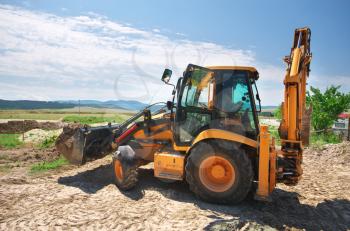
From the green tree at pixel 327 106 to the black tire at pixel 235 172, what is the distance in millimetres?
18981

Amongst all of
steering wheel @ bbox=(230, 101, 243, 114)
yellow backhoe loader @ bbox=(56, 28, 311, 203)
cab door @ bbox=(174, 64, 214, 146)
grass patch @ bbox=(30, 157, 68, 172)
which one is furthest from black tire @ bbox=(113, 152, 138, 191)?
grass patch @ bbox=(30, 157, 68, 172)

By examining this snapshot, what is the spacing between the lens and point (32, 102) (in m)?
190

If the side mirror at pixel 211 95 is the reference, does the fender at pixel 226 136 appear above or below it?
below

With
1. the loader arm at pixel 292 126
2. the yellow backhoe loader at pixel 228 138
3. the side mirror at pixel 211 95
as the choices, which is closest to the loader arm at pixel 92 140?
the yellow backhoe loader at pixel 228 138

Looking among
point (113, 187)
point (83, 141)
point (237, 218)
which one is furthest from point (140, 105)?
point (237, 218)

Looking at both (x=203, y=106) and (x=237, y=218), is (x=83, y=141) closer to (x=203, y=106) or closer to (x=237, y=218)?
(x=203, y=106)

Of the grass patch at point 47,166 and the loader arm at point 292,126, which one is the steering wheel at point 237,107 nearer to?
the loader arm at point 292,126

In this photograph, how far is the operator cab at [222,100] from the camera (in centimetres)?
707

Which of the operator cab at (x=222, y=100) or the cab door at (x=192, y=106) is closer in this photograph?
the operator cab at (x=222, y=100)

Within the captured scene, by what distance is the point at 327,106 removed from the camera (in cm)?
2452

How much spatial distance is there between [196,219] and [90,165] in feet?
18.7

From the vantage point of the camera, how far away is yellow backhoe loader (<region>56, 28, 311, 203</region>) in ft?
21.7

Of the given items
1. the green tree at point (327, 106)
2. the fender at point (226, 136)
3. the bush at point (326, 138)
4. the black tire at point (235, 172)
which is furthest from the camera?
the green tree at point (327, 106)

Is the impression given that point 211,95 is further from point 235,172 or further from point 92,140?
point 92,140
